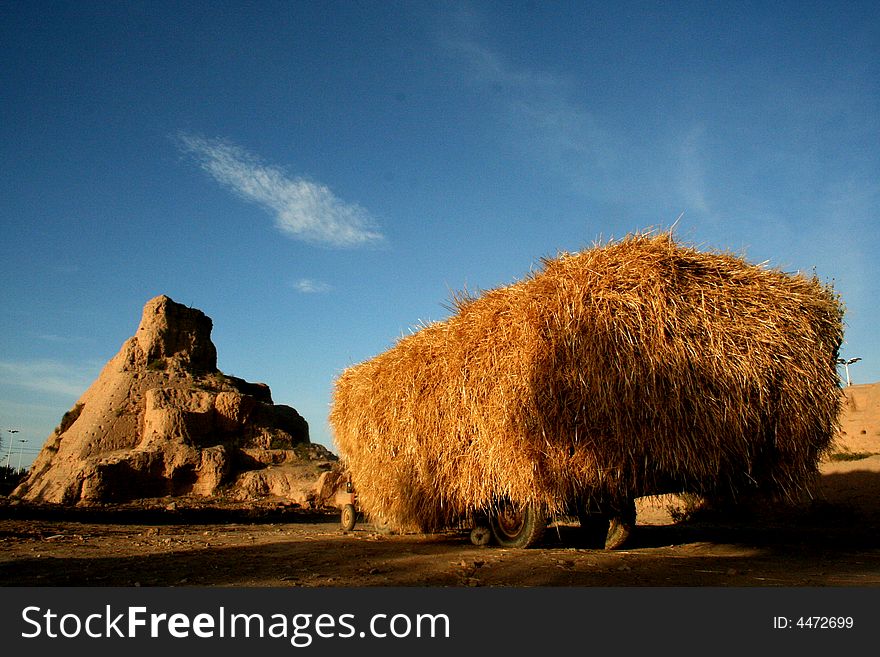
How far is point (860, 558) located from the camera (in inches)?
225

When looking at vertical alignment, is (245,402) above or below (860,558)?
above

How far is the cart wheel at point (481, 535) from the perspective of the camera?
7207 millimetres

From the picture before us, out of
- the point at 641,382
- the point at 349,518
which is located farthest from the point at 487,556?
the point at 349,518

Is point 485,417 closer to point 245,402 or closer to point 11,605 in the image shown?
point 11,605

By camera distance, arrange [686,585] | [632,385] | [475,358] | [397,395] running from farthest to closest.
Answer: [397,395], [475,358], [632,385], [686,585]

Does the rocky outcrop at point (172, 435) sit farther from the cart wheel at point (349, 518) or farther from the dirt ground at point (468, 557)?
the cart wheel at point (349, 518)

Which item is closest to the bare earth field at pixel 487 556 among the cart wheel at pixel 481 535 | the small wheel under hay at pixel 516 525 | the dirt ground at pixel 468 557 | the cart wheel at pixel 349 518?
the dirt ground at pixel 468 557

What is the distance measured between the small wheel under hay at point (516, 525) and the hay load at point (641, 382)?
64cm

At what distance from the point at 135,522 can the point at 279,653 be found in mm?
12317

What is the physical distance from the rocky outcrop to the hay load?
41.6 ft

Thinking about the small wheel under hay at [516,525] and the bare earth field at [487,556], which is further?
the small wheel under hay at [516,525]

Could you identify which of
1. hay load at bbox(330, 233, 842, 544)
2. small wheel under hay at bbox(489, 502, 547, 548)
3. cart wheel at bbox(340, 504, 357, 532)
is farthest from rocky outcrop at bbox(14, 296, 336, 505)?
hay load at bbox(330, 233, 842, 544)

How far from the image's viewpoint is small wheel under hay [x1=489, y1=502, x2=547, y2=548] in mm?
6383

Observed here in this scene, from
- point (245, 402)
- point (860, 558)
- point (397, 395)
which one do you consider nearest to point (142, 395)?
point (245, 402)
